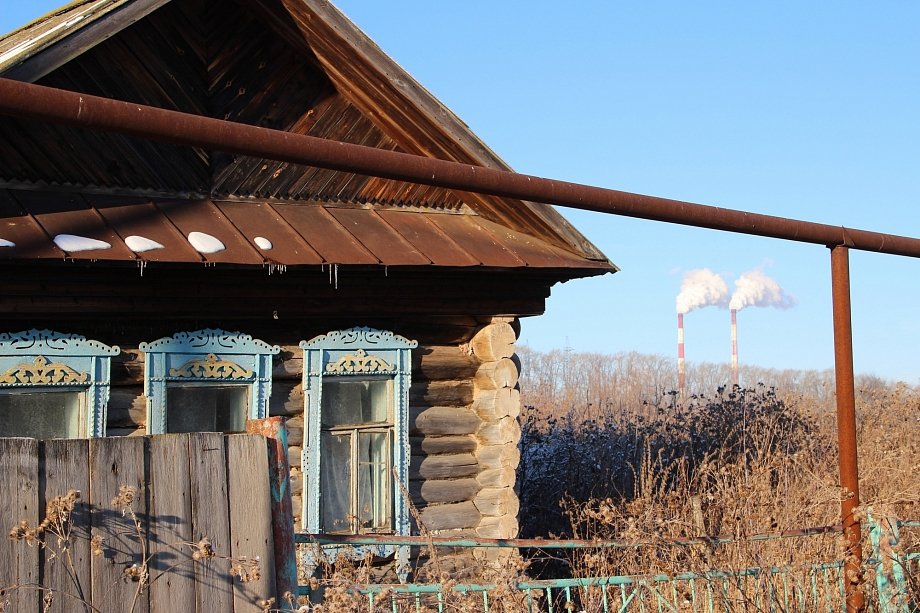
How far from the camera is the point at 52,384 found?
244 inches

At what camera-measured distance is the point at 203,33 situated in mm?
7008

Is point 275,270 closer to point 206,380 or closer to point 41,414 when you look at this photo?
point 206,380

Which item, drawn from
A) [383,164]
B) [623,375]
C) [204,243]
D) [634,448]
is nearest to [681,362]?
[623,375]

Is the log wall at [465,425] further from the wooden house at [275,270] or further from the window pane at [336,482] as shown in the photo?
the window pane at [336,482]

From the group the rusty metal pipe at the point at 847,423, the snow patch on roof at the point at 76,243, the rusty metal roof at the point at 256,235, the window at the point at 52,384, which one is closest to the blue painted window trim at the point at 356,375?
the rusty metal roof at the point at 256,235

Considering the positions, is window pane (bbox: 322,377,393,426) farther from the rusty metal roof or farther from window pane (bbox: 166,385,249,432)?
the rusty metal roof

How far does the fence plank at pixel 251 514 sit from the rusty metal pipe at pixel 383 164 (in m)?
0.95

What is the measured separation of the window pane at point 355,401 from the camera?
725 cm

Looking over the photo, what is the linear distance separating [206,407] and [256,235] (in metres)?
1.25

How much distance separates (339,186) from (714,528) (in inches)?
175

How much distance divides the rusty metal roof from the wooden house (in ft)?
0.06

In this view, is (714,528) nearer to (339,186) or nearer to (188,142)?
(339,186)

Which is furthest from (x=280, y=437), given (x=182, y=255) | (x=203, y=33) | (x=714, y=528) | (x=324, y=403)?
(x=714, y=528)

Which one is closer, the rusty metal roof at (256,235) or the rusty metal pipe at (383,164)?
the rusty metal pipe at (383,164)
